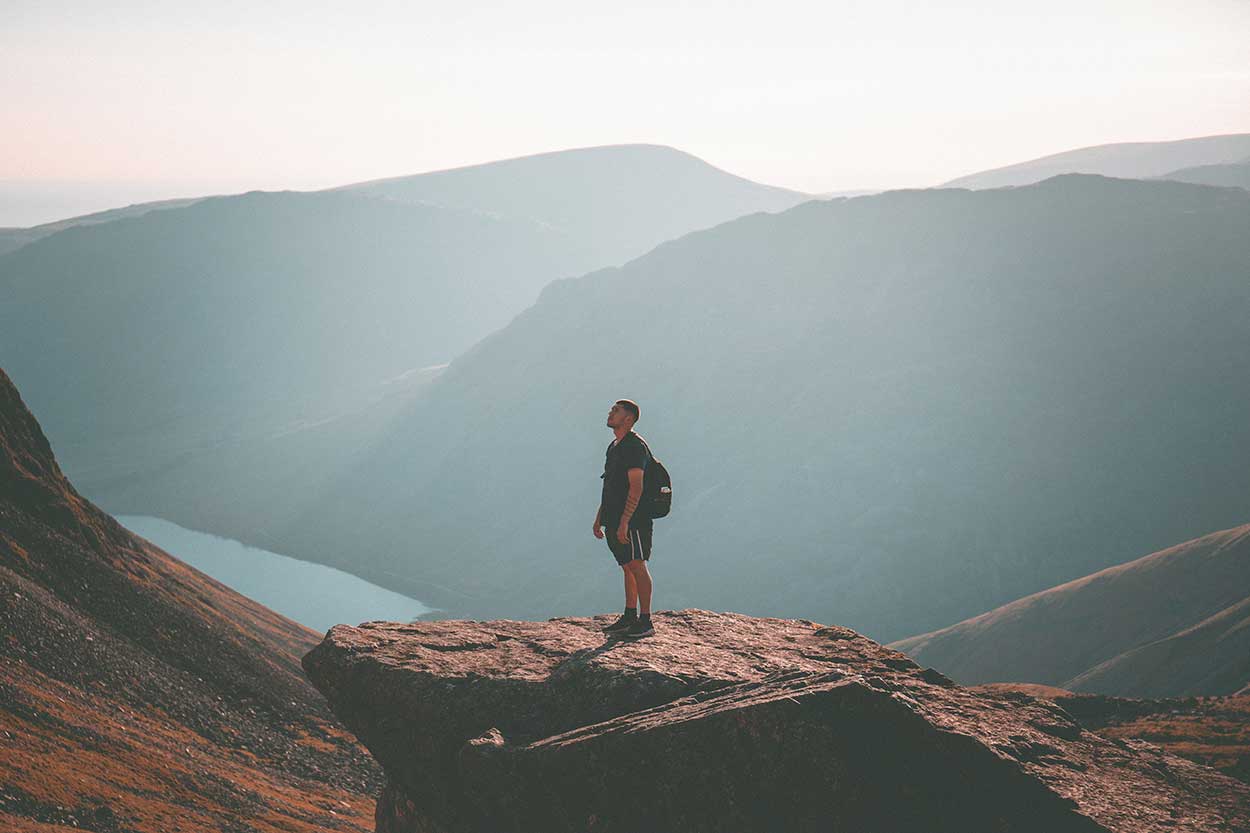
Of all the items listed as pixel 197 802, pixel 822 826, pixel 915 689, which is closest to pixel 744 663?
pixel 915 689

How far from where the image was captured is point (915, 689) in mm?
14367

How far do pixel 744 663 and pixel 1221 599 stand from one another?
535 ft

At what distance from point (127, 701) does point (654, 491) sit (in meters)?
59.2

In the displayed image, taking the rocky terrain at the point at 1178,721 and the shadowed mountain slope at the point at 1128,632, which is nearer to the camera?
the rocky terrain at the point at 1178,721

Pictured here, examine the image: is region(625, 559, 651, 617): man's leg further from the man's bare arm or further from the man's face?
the man's face

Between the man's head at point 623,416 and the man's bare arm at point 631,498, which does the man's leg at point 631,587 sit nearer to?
the man's bare arm at point 631,498

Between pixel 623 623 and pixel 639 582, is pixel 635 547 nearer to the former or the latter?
pixel 639 582

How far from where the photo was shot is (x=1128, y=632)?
494 ft

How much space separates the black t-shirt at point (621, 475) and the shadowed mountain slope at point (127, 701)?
107 ft

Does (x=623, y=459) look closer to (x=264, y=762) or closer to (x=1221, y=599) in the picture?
(x=264, y=762)

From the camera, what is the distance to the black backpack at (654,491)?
15664mm

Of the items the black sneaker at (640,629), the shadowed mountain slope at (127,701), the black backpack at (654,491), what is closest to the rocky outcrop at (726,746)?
the black sneaker at (640,629)

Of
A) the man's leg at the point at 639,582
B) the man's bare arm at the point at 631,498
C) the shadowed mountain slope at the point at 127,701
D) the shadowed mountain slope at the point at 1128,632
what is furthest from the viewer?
the shadowed mountain slope at the point at 1128,632

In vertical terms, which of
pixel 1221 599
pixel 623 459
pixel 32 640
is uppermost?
pixel 623 459
